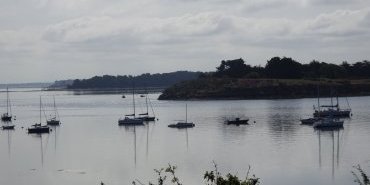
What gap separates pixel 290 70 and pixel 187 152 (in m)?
122

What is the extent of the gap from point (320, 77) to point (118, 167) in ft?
449

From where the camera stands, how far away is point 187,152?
5941 cm

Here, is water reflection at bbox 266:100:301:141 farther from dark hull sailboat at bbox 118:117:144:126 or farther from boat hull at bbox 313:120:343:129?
dark hull sailboat at bbox 118:117:144:126

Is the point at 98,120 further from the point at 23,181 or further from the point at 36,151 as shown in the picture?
the point at 23,181

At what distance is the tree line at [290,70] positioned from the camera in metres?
177

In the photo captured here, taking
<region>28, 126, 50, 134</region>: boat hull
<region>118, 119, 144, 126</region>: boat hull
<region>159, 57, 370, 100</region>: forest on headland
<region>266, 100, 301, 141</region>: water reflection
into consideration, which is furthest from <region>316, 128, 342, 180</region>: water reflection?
<region>159, 57, 370, 100</region>: forest on headland

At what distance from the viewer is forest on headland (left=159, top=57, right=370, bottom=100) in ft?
559

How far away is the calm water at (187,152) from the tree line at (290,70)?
80.2 m

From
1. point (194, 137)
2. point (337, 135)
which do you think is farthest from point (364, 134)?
point (194, 137)

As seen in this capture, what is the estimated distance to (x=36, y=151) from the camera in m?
67.1

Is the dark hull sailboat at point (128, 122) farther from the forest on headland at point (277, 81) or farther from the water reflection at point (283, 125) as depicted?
the forest on headland at point (277, 81)

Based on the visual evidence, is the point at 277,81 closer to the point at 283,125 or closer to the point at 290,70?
the point at 290,70

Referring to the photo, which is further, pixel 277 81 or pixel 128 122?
pixel 277 81

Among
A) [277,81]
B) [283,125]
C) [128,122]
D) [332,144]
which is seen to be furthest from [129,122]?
[277,81]
